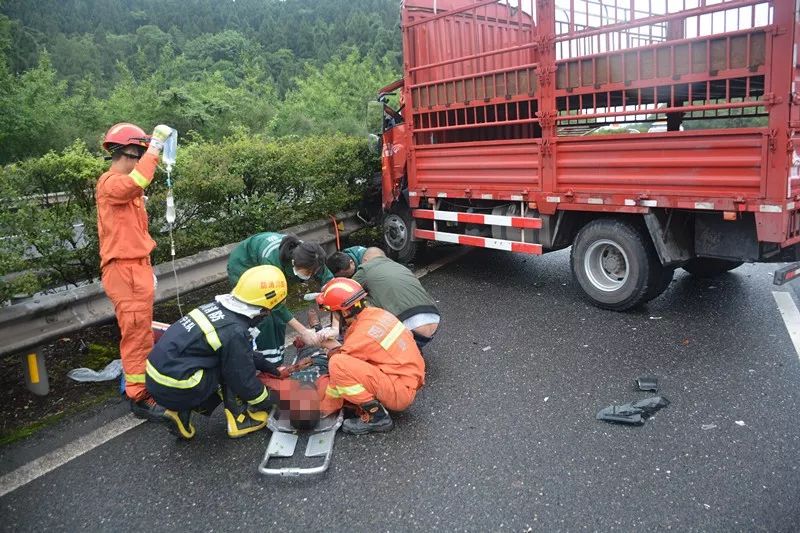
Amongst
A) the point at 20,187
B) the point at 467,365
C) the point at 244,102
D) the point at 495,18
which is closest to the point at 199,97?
the point at 244,102

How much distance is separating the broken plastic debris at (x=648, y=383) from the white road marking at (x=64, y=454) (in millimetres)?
3139

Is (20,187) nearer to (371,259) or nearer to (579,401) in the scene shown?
(371,259)

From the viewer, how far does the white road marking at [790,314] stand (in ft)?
15.2

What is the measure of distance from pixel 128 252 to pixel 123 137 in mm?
709

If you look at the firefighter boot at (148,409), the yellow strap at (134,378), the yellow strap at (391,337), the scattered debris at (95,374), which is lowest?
the firefighter boot at (148,409)

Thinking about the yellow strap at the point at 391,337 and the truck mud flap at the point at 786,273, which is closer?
the yellow strap at the point at 391,337

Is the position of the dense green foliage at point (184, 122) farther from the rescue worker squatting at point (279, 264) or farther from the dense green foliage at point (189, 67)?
the rescue worker squatting at point (279, 264)

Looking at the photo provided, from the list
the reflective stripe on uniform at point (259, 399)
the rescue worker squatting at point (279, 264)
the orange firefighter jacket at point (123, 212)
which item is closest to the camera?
the reflective stripe on uniform at point (259, 399)

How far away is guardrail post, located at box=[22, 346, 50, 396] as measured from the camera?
3885 mm

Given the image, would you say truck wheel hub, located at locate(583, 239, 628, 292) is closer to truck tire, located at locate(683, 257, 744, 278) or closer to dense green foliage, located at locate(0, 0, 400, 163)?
truck tire, located at locate(683, 257, 744, 278)

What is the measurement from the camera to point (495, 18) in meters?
6.97

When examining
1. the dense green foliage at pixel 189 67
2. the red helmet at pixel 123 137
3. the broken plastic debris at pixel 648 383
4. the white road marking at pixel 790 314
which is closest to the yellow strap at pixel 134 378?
the red helmet at pixel 123 137

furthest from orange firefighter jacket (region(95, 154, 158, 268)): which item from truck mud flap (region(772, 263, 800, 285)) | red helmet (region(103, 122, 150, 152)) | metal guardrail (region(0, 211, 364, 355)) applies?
truck mud flap (region(772, 263, 800, 285))

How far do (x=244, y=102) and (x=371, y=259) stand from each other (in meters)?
17.5
